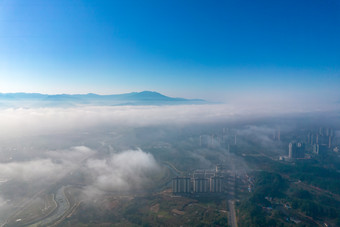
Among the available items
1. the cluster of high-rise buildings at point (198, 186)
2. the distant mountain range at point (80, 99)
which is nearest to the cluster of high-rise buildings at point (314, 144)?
the cluster of high-rise buildings at point (198, 186)

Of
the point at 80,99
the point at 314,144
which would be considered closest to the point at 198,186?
the point at 314,144

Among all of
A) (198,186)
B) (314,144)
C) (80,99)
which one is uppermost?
(80,99)

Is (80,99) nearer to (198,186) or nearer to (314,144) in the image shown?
(198,186)

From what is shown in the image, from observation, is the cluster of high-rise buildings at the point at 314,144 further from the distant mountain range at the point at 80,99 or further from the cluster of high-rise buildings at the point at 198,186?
the distant mountain range at the point at 80,99

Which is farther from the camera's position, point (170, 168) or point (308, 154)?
point (308, 154)

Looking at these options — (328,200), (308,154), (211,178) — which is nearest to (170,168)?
(211,178)

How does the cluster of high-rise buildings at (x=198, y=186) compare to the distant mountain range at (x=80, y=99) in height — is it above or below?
below

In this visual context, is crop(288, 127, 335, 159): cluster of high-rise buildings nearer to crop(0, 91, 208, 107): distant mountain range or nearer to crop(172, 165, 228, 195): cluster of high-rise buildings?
crop(172, 165, 228, 195): cluster of high-rise buildings

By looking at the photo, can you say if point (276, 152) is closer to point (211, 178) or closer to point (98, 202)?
point (211, 178)
